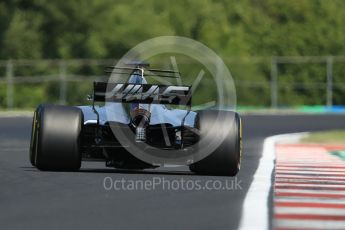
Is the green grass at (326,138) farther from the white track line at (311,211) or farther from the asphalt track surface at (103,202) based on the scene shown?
the white track line at (311,211)

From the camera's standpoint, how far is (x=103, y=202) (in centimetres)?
1080

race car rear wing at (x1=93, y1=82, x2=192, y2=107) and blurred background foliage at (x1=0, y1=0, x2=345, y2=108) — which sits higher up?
race car rear wing at (x1=93, y1=82, x2=192, y2=107)

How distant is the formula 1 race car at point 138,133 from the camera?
46.8 ft

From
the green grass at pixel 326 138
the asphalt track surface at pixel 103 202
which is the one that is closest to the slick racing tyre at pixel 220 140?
the asphalt track surface at pixel 103 202

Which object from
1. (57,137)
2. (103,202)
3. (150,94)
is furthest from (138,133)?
(103,202)

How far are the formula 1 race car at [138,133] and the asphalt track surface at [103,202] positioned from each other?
0.72ft

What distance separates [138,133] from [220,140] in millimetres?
1057

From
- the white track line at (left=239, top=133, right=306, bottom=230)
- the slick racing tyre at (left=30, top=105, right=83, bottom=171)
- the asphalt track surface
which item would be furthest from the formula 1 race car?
the white track line at (left=239, top=133, right=306, bottom=230)

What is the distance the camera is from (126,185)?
12789 mm

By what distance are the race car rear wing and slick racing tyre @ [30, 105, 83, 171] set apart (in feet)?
1.65

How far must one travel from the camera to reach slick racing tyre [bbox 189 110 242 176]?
14.2 m

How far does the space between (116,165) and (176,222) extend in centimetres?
574

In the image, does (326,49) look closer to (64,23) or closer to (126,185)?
(64,23)

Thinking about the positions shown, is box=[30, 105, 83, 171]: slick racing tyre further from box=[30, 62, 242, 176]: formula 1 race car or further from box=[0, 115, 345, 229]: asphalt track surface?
→ box=[0, 115, 345, 229]: asphalt track surface
